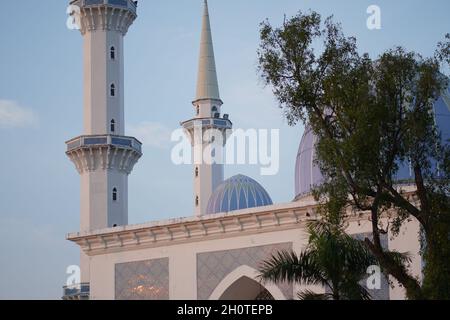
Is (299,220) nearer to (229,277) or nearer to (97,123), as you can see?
(229,277)

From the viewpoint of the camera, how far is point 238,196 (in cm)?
3409

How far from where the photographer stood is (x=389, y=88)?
55.5 feet

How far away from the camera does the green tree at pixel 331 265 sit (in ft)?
54.6

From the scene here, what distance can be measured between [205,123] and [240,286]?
21637 mm

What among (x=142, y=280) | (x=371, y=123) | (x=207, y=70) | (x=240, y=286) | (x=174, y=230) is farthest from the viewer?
(x=207, y=70)

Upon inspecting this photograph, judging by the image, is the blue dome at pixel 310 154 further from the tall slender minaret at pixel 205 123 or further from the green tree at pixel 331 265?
the tall slender minaret at pixel 205 123

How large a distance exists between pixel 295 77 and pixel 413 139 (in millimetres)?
2168

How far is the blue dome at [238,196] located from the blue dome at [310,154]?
4.64m

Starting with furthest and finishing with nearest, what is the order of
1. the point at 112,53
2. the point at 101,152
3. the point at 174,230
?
the point at 112,53 → the point at 101,152 → the point at 174,230

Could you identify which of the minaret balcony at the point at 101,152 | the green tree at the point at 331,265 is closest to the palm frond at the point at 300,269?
the green tree at the point at 331,265

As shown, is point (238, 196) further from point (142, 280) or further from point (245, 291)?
point (245, 291)

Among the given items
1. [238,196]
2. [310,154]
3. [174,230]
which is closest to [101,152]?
[238,196]
